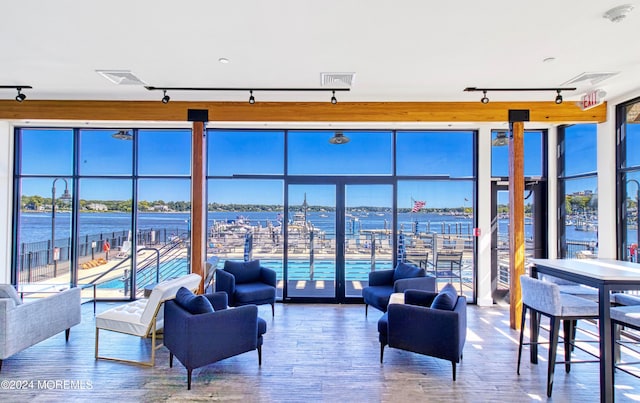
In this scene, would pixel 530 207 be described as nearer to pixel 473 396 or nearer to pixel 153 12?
pixel 473 396

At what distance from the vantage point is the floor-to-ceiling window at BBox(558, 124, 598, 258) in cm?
493

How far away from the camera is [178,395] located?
9.61 feet

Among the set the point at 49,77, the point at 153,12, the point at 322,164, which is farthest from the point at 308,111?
the point at 49,77

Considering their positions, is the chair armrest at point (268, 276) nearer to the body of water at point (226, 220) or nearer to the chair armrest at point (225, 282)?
the chair armrest at point (225, 282)

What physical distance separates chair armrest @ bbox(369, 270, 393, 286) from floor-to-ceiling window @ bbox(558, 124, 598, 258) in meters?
3.05

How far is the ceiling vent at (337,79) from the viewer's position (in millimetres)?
3695

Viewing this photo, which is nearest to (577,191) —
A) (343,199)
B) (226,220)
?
(343,199)

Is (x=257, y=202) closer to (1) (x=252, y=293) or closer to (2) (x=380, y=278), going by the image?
(1) (x=252, y=293)

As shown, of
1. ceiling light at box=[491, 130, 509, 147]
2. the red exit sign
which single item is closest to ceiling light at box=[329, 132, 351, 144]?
ceiling light at box=[491, 130, 509, 147]

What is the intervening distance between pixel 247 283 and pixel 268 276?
14.7 inches

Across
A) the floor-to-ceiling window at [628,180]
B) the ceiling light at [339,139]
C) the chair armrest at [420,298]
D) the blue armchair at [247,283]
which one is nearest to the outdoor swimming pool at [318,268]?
the blue armchair at [247,283]

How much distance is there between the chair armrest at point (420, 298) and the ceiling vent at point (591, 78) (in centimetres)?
298

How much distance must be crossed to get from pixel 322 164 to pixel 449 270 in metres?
3.00

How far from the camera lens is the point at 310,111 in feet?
15.4
